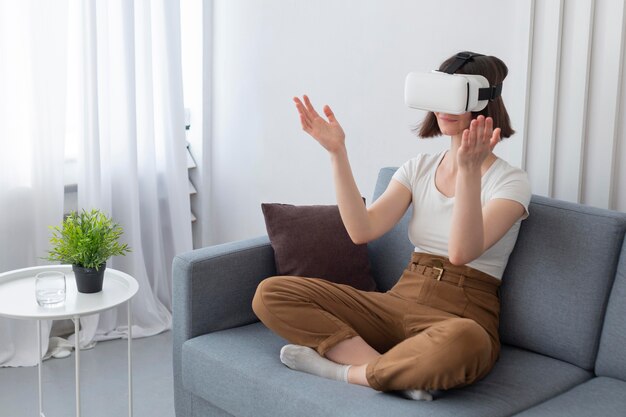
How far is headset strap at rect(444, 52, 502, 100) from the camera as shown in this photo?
2.30m

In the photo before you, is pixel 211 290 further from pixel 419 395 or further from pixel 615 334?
pixel 615 334

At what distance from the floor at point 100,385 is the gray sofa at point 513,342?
43 centimetres

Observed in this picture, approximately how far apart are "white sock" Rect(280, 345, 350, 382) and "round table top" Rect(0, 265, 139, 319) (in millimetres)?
503

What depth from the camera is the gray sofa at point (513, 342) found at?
219 centimetres

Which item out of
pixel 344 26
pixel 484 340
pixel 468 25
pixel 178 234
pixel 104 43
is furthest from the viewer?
pixel 178 234

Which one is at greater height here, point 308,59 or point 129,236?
point 308,59

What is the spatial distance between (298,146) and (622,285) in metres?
1.53

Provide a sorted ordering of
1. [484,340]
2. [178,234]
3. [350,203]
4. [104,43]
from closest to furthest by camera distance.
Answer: [484,340] < [350,203] < [104,43] < [178,234]

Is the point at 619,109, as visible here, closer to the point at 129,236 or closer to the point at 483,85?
the point at 483,85

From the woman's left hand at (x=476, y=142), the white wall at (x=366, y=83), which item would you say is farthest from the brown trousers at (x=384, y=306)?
the white wall at (x=366, y=83)

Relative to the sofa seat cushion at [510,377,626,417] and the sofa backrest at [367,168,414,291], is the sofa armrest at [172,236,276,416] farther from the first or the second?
the sofa seat cushion at [510,377,626,417]

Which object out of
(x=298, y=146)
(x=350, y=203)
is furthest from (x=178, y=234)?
(x=350, y=203)

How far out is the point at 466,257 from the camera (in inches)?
91.8

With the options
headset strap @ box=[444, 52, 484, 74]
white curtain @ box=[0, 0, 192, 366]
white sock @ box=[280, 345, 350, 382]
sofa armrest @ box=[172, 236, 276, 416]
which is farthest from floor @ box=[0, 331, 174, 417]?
headset strap @ box=[444, 52, 484, 74]
